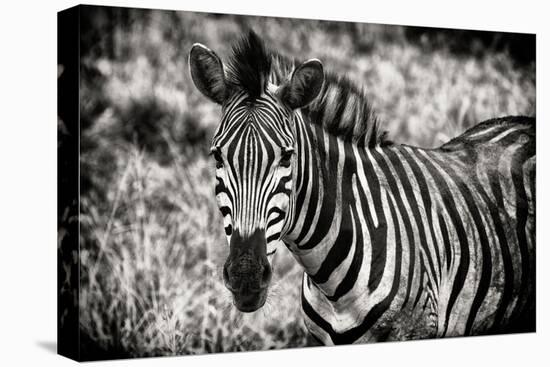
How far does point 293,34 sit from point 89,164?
2.07 metres

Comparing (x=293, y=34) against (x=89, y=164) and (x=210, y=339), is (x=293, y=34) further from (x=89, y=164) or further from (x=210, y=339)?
(x=210, y=339)

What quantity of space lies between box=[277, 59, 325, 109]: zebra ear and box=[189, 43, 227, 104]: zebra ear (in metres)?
0.47

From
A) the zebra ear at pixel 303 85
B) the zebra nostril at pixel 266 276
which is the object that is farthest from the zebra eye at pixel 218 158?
the zebra nostril at pixel 266 276

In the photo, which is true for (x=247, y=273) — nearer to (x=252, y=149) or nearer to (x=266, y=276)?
(x=266, y=276)

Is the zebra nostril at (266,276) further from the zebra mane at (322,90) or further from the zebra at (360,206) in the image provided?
the zebra mane at (322,90)

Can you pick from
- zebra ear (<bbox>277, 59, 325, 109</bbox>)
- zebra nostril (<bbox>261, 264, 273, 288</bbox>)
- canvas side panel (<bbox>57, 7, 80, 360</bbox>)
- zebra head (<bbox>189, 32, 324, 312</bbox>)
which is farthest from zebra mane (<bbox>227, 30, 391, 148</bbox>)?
zebra nostril (<bbox>261, 264, 273, 288</bbox>)

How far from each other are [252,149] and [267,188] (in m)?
0.31

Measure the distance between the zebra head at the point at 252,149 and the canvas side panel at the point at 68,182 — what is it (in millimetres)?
931

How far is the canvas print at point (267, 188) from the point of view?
7328mm

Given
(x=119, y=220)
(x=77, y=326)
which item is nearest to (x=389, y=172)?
(x=119, y=220)

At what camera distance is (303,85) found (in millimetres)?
7602

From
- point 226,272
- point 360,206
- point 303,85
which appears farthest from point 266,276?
point 303,85

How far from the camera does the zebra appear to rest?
718cm

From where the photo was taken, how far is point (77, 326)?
7.33 meters
